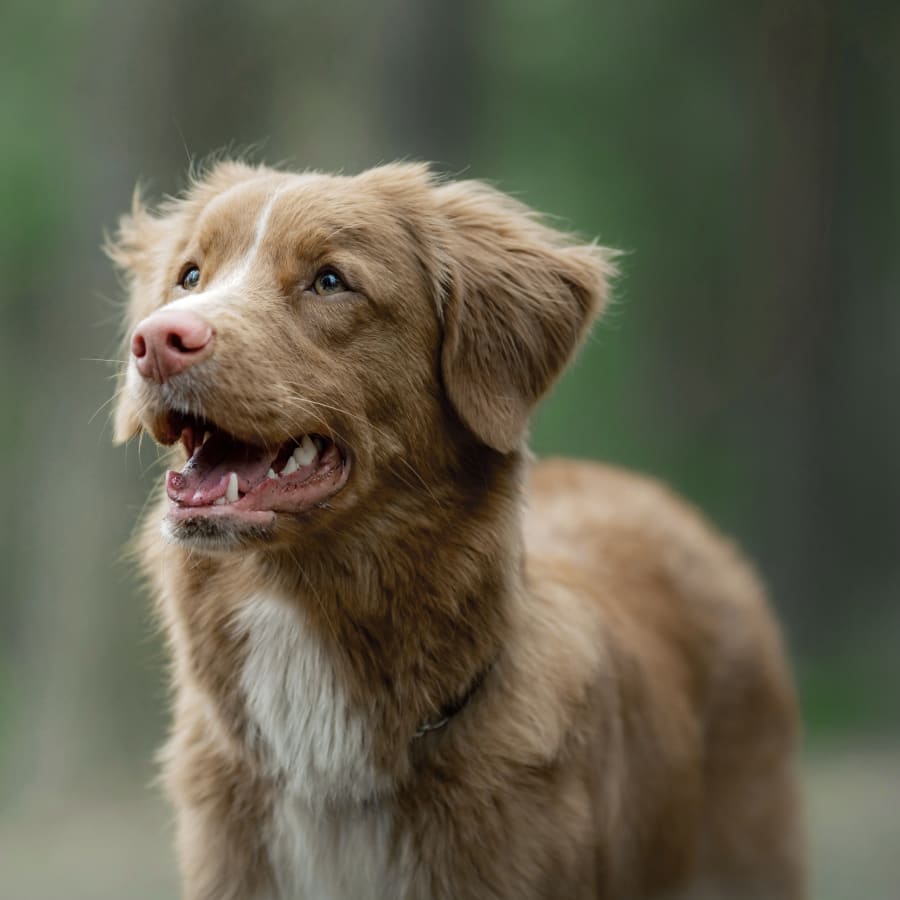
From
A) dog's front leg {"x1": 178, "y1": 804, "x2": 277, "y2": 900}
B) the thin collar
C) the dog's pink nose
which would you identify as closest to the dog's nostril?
the dog's pink nose

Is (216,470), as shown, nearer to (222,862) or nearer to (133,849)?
(222,862)

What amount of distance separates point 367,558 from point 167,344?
85cm

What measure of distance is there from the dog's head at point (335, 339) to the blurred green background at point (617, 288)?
2.56m

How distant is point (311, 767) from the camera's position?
3547 mm

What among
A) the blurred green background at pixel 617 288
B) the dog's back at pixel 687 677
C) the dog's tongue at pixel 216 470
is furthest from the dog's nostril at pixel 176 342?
the blurred green background at pixel 617 288

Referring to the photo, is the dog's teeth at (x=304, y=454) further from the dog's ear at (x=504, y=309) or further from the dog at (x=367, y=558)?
the dog's ear at (x=504, y=309)

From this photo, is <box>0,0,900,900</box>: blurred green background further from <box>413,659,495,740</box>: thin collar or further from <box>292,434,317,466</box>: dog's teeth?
<box>413,659,495,740</box>: thin collar

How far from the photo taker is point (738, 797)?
195 inches

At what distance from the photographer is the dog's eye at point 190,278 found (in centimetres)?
375

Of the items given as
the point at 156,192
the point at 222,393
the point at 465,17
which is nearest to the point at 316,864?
the point at 222,393

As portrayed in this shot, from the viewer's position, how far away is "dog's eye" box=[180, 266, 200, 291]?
3750mm

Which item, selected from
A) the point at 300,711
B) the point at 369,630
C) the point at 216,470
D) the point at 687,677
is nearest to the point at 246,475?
the point at 216,470

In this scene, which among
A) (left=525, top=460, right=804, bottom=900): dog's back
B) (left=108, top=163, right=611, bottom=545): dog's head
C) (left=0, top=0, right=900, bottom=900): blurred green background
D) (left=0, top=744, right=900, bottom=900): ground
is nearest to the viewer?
(left=108, top=163, right=611, bottom=545): dog's head

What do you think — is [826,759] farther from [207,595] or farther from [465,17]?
[207,595]
